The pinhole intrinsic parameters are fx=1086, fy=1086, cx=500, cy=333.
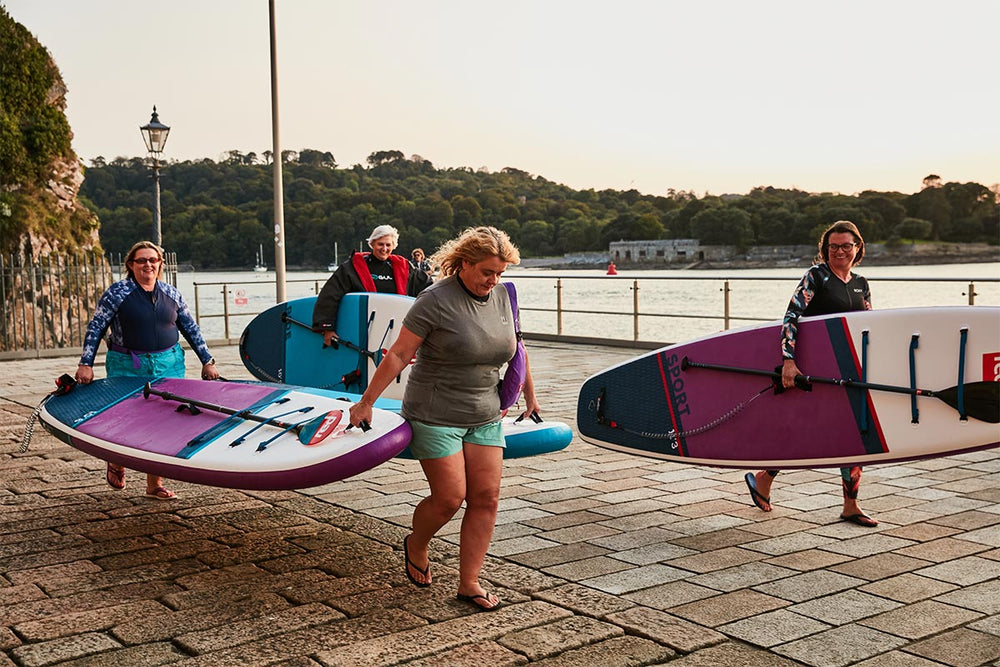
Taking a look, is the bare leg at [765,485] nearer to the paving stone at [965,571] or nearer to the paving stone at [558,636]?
the paving stone at [965,571]

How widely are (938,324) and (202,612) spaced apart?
357 centimetres

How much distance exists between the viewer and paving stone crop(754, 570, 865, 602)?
14.4 feet

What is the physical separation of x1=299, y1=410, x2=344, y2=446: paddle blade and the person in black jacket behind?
10.6 ft

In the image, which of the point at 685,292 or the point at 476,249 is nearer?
the point at 476,249

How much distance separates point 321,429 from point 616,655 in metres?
1.59

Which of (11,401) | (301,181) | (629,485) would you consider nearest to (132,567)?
(629,485)

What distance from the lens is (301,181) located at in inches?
1407

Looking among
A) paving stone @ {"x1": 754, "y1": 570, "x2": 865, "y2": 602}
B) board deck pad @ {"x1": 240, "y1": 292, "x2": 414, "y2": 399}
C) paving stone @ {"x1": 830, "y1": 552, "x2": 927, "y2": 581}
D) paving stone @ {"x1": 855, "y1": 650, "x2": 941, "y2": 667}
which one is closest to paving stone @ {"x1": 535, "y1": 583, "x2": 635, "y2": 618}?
paving stone @ {"x1": 754, "y1": 570, "x2": 865, "y2": 602}

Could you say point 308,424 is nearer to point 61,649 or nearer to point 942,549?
point 61,649

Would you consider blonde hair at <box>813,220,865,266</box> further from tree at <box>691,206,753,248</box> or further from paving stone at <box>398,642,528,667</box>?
tree at <box>691,206,753,248</box>

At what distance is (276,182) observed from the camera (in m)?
17.9

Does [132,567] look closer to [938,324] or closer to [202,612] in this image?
[202,612]

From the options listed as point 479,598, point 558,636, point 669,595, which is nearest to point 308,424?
point 479,598

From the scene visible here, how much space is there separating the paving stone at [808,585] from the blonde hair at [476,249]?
1.72 m
